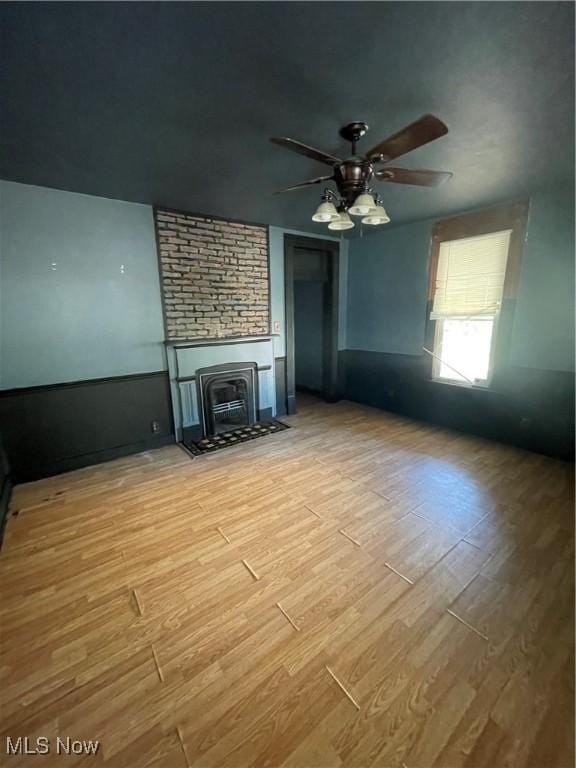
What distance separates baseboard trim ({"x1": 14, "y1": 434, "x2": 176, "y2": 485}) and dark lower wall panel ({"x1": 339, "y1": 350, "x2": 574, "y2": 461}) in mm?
3168

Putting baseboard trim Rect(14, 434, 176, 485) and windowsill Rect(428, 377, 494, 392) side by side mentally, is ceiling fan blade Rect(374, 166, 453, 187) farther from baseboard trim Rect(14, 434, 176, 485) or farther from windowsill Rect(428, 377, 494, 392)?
baseboard trim Rect(14, 434, 176, 485)

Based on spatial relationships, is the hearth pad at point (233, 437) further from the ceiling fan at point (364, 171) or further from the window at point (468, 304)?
the ceiling fan at point (364, 171)

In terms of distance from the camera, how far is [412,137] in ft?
4.97

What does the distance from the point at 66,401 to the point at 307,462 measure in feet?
8.20

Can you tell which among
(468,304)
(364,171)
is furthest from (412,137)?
(468,304)

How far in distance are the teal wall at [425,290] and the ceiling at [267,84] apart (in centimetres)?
54

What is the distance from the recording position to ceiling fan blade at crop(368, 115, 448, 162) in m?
1.37

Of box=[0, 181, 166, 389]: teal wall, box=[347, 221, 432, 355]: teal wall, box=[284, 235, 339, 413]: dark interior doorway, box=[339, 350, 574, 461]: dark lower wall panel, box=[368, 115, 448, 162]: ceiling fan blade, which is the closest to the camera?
box=[368, 115, 448, 162]: ceiling fan blade

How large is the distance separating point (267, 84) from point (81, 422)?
125 inches

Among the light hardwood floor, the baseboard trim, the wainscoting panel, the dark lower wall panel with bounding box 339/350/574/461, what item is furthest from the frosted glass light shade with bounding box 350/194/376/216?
the baseboard trim

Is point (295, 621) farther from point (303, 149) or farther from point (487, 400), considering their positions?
point (487, 400)

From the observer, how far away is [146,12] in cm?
113

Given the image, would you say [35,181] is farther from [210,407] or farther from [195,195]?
[210,407]

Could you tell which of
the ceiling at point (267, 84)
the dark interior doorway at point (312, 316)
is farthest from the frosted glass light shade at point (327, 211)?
the dark interior doorway at point (312, 316)
